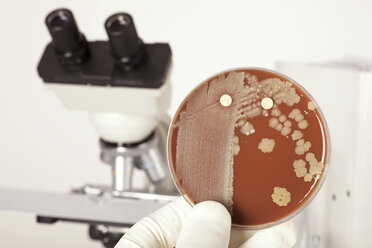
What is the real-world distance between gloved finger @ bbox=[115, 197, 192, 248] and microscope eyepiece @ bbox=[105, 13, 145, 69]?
34 cm

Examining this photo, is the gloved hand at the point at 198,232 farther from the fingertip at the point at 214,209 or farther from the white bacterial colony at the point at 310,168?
the white bacterial colony at the point at 310,168

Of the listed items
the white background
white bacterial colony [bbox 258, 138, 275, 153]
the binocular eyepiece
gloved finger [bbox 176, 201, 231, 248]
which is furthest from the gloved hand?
the white background

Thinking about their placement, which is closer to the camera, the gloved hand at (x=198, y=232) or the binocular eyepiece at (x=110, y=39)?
the gloved hand at (x=198, y=232)

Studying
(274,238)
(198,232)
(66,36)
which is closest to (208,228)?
(198,232)

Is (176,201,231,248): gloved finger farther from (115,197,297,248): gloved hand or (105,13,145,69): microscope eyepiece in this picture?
(105,13,145,69): microscope eyepiece

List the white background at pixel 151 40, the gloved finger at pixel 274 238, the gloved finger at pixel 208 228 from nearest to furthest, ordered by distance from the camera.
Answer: the gloved finger at pixel 208 228 < the gloved finger at pixel 274 238 < the white background at pixel 151 40

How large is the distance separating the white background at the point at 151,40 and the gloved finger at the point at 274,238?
2.47ft

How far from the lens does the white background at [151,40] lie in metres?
1.40

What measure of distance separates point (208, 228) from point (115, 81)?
1.38 ft

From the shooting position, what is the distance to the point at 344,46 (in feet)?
4.63

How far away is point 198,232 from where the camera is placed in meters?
0.75

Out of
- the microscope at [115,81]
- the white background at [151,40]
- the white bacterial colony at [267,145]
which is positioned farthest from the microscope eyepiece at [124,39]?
the white background at [151,40]

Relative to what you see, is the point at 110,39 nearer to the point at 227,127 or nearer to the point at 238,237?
the point at 227,127

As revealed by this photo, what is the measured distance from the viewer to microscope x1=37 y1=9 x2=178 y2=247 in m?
0.98
